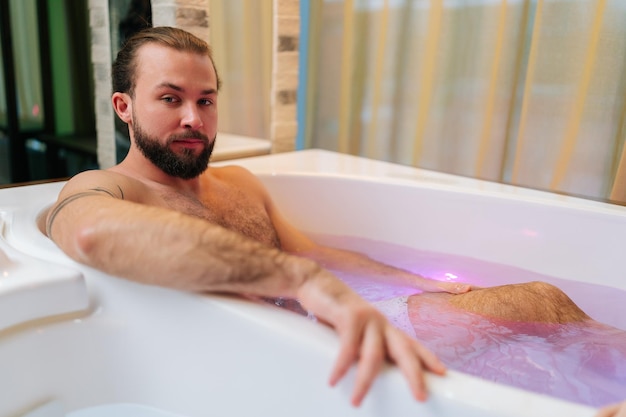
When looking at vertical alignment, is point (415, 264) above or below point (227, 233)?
below

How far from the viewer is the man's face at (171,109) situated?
3.48 feet

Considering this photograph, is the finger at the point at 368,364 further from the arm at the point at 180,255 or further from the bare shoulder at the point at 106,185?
the bare shoulder at the point at 106,185

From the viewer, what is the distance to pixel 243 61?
220 cm

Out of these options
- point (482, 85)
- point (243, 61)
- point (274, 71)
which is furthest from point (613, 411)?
point (243, 61)

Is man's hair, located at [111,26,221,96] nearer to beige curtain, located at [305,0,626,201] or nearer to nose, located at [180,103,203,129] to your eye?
nose, located at [180,103,203,129]

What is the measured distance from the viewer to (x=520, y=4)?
170cm

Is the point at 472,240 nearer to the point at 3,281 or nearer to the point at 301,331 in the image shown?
the point at 301,331

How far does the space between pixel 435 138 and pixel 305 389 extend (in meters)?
1.45

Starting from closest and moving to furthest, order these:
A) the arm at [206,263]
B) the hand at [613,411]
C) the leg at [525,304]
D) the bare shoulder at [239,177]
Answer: the hand at [613,411], the arm at [206,263], the leg at [525,304], the bare shoulder at [239,177]

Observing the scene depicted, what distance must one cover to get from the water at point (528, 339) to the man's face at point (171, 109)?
0.48m

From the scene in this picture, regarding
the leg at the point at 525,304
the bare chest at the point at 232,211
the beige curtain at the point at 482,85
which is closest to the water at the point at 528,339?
the leg at the point at 525,304

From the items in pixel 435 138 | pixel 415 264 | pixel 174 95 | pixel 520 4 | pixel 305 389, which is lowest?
pixel 415 264

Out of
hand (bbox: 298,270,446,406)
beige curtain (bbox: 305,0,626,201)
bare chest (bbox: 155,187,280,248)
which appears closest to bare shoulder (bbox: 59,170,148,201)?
bare chest (bbox: 155,187,280,248)

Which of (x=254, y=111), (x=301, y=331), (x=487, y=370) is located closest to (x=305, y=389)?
(x=301, y=331)
